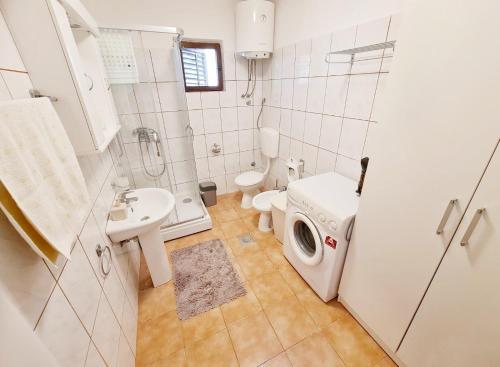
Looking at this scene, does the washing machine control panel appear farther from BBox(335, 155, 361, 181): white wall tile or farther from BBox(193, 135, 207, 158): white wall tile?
BBox(193, 135, 207, 158): white wall tile

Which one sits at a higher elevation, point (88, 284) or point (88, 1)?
point (88, 1)

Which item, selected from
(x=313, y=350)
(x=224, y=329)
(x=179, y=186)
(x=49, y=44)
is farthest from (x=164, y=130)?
(x=313, y=350)

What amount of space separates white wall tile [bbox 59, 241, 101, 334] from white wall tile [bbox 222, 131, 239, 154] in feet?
6.63

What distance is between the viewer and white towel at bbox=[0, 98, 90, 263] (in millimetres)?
475

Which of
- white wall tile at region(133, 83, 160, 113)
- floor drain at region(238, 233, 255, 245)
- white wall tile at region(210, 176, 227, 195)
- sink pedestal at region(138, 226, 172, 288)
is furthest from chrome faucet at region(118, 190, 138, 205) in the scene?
white wall tile at region(210, 176, 227, 195)

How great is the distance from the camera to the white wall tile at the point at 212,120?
2.51 m

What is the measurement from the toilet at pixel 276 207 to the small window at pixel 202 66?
Result: 1.25 m

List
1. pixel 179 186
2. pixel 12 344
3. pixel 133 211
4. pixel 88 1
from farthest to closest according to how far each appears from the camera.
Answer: pixel 179 186
pixel 88 1
pixel 133 211
pixel 12 344

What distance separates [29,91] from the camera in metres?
0.77

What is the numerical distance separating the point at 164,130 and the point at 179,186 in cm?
71

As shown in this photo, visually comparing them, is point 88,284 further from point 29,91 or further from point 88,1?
point 88,1

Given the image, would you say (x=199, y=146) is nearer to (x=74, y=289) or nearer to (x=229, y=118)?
(x=229, y=118)

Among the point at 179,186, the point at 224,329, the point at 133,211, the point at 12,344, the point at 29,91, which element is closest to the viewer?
the point at 12,344

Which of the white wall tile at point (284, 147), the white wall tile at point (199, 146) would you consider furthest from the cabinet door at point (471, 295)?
the white wall tile at point (199, 146)
